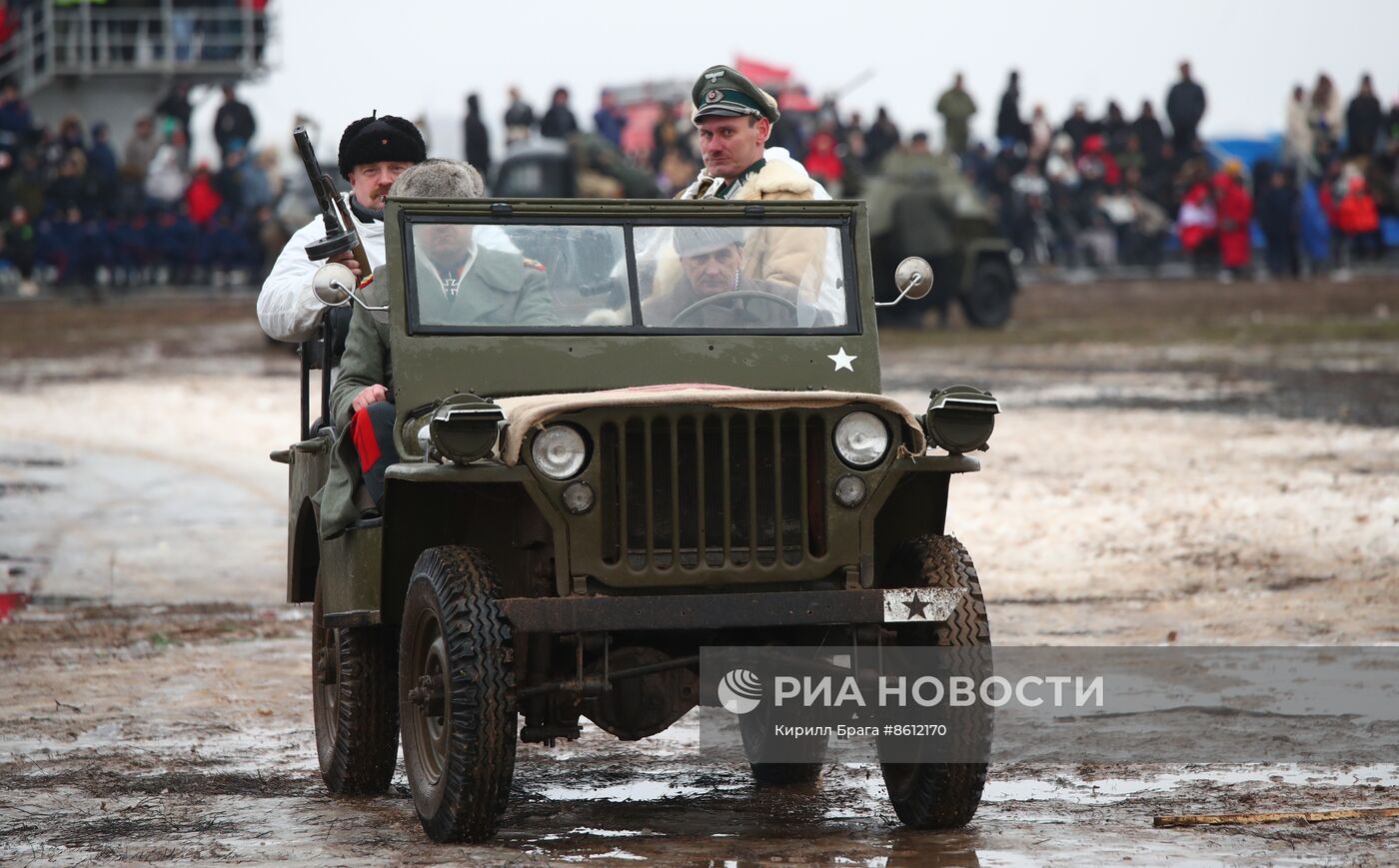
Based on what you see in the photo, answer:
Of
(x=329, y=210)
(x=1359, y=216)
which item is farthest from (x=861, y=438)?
(x=1359, y=216)

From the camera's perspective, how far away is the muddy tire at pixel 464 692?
5891 mm

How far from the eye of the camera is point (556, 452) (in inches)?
236

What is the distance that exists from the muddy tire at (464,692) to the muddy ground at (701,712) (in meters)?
0.11

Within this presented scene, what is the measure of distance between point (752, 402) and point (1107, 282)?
32589mm

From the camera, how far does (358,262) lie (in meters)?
7.26

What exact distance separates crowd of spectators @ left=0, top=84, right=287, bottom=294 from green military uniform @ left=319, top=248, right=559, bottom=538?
27.8 meters

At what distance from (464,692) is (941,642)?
1.16m

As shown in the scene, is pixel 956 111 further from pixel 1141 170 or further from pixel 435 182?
pixel 435 182

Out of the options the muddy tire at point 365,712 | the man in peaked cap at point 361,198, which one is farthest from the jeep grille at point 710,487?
the man in peaked cap at point 361,198

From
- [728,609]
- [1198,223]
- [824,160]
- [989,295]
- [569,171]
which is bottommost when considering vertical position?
[728,609]

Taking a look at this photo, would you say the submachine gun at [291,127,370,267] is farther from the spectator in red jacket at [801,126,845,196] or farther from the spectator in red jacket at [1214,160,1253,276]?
the spectator in red jacket at [1214,160,1253,276]

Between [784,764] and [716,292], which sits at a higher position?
[716,292]

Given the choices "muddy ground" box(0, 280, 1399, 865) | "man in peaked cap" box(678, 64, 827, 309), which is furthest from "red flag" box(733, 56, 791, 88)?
"man in peaked cap" box(678, 64, 827, 309)

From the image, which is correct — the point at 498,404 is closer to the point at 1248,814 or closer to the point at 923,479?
the point at 923,479
